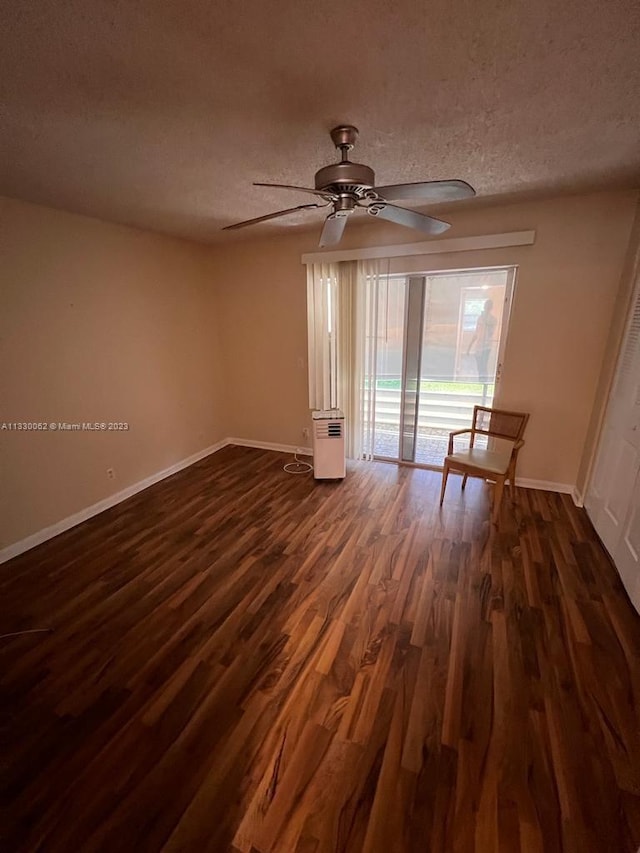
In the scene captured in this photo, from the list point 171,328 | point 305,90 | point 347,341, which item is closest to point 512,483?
point 347,341

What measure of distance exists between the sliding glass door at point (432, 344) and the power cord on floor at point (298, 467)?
32.9 inches

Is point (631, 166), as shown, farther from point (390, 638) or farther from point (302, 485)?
point (302, 485)

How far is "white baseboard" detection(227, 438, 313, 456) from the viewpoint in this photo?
4152 mm

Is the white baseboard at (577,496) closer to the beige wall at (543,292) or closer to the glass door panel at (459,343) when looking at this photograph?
the beige wall at (543,292)

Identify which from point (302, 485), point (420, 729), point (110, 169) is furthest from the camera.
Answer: point (302, 485)

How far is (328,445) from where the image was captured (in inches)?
134

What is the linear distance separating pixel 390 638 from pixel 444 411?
3276 mm

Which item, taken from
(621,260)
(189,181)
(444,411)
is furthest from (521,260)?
(189,181)

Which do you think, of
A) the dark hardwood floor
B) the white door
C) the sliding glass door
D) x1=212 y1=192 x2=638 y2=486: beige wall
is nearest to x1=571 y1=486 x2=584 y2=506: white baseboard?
x1=212 y1=192 x2=638 y2=486: beige wall

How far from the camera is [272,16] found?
966mm

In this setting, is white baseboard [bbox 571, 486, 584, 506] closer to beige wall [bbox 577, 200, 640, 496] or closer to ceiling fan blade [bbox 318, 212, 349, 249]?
beige wall [bbox 577, 200, 640, 496]

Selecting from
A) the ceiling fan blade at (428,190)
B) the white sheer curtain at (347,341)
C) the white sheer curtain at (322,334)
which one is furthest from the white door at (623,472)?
the white sheer curtain at (322,334)

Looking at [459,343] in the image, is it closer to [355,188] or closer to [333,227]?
A: [333,227]

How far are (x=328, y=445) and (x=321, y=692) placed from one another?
7.02 feet
